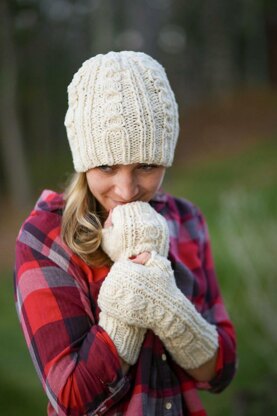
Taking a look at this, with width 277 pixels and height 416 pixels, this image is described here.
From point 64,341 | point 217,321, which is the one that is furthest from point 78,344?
point 217,321

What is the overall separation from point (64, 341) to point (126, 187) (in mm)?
465

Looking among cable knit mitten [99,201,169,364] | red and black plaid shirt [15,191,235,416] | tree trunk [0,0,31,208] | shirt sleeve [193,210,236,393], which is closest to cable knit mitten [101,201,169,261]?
cable knit mitten [99,201,169,364]

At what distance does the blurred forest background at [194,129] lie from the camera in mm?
5441

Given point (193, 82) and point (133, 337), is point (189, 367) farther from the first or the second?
point (193, 82)

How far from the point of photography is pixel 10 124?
13977 mm

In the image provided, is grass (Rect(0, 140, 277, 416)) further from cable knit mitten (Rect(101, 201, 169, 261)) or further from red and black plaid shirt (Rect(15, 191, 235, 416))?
cable knit mitten (Rect(101, 201, 169, 261))

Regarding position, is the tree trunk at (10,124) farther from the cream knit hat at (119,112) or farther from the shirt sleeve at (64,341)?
the shirt sleeve at (64,341)

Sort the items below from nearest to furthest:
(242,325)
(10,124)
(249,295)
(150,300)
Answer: (150,300), (242,325), (249,295), (10,124)

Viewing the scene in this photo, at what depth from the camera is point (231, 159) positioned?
1543cm

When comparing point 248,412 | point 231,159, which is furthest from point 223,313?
point 231,159

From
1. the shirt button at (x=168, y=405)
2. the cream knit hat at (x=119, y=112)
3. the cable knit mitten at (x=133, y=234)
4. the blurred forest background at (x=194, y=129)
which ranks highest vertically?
the cream knit hat at (x=119, y=112)

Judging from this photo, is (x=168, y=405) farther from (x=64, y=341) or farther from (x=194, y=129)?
(x=194, y=129)

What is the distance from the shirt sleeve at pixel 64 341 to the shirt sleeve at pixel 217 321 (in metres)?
0.43

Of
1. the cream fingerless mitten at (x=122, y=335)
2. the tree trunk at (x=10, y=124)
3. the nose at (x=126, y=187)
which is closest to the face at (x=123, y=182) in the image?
the nose at (x=126, y=187)
